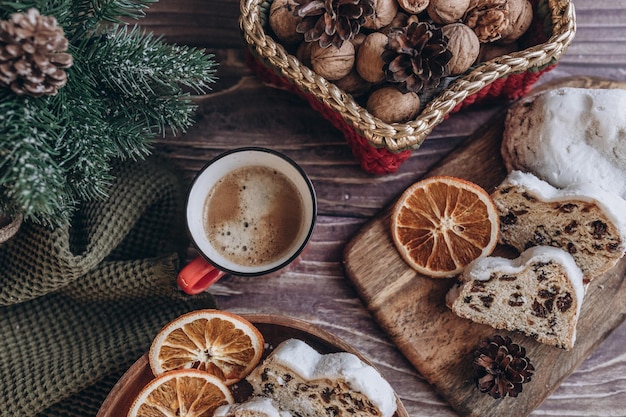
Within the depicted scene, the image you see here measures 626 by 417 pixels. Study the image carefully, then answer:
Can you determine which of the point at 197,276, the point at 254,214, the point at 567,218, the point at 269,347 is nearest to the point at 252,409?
the point at 269,347

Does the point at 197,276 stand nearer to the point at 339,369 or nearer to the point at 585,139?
Result: the point at 339,369

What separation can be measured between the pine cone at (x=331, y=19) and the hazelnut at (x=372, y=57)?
0.14ft

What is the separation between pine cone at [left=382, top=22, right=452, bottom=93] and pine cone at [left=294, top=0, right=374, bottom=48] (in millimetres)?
71

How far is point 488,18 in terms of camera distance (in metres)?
1.18

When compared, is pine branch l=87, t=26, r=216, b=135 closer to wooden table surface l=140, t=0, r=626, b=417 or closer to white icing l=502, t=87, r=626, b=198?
wooden table surface l=140, t=0, r=626, b=417

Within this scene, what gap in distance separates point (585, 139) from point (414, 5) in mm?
456

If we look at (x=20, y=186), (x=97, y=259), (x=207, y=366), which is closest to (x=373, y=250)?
(x=207, y=366)

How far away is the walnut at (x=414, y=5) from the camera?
45.8 inches

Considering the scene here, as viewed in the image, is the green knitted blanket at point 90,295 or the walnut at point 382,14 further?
the green knitted blanket at point 90,295

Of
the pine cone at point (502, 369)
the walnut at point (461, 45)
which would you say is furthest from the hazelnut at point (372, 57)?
the pine cone at point (502, 369)

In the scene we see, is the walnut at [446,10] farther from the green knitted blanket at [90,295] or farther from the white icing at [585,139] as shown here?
the green knitted blanket at [90,295]

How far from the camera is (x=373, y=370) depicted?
1.21m

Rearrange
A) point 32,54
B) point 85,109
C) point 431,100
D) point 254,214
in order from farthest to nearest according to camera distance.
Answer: point 254,214
point 431,100
point 85,109
point 32,54

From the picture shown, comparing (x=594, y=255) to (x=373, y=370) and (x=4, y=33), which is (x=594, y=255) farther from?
(x=4, y=33)
